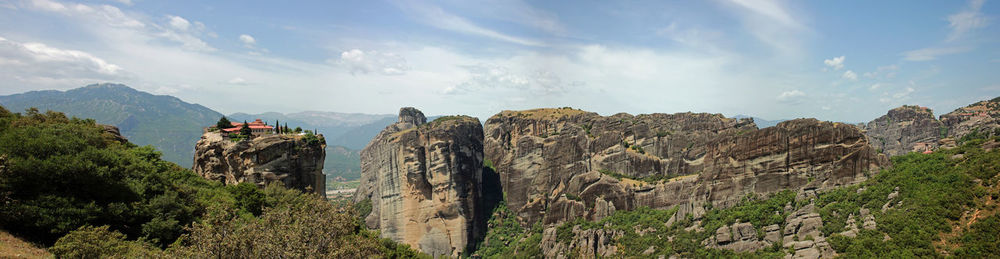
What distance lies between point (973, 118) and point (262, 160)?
120m

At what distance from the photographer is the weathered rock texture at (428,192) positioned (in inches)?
3216

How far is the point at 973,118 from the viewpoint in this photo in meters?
88.2

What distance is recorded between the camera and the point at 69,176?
864 inches

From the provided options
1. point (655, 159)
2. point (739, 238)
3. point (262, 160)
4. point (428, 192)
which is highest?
point (262, 160)

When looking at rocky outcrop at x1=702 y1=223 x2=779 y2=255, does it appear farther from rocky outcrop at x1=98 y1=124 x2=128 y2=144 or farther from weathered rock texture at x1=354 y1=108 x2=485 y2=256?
rocky outcrop at x1=98 y1=124 x2=128 y2=144

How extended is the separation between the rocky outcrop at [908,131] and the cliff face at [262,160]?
10266 cm

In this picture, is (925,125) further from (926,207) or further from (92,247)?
(92,247)

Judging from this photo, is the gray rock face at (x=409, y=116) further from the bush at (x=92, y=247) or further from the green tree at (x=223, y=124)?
the bush at (x=92, y=247)

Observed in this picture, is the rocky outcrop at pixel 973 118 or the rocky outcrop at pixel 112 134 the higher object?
the rocky outcrop at pixel 973 118

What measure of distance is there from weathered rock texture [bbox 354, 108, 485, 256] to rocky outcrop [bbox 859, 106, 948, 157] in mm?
80694

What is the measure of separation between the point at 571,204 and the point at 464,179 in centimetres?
2346

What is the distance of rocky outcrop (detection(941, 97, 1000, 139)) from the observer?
8188 cm

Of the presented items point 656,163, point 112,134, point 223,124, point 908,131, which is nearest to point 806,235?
point 656,163

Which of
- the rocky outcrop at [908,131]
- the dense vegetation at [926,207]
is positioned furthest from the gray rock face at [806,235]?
the rocky outcrop at [908,131]
